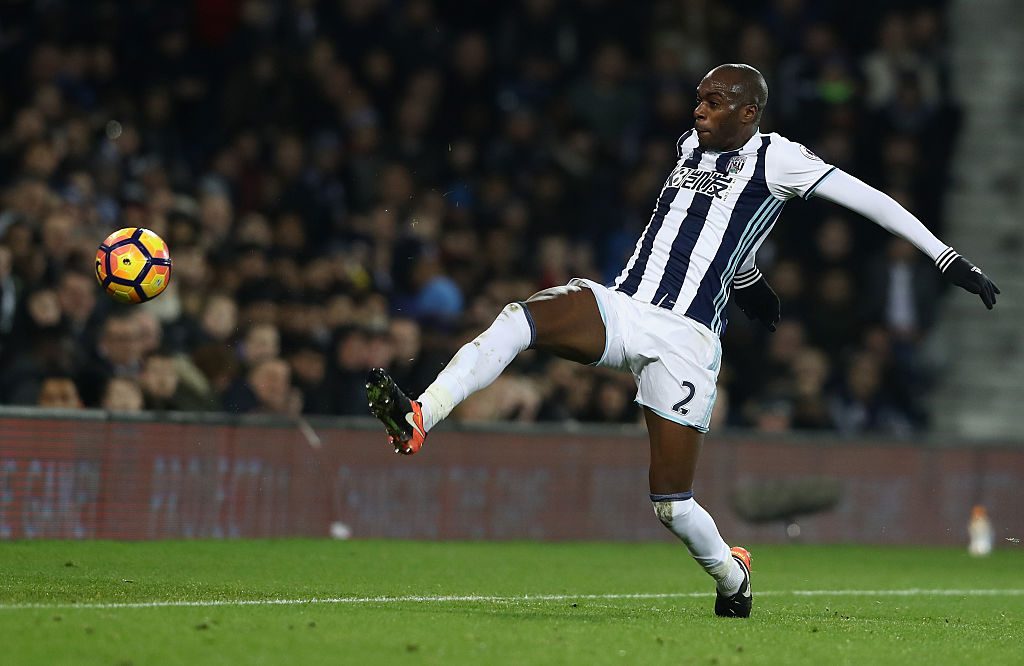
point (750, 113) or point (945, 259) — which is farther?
point (750, 113)

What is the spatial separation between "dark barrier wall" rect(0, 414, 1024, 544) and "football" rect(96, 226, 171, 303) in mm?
1747

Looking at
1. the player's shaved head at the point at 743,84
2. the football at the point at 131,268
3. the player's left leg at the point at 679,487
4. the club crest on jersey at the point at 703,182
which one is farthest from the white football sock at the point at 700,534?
the football at the point at 131,268

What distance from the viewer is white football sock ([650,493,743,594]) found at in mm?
7555

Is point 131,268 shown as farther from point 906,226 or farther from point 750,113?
point 906,226

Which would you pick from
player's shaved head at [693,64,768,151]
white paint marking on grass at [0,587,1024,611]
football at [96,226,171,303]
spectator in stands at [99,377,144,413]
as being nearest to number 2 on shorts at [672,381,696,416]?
player's shaved head at [693,64,768,151]

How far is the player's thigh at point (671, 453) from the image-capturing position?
754cm

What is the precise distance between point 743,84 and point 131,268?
12.1 feet

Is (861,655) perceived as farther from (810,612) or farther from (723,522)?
(723,522)

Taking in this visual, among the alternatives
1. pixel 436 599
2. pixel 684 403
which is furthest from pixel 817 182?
pixel 436 599

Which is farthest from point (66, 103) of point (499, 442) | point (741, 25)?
point (741, 25)

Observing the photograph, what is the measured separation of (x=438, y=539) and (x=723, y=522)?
2904 millimetres

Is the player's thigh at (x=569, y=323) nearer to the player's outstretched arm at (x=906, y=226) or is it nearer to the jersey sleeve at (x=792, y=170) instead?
the jersey sleeve at (x=792, y=170)

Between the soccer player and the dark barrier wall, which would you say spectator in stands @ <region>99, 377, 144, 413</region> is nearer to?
the dark barrier wall

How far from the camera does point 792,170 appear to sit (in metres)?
7.59
